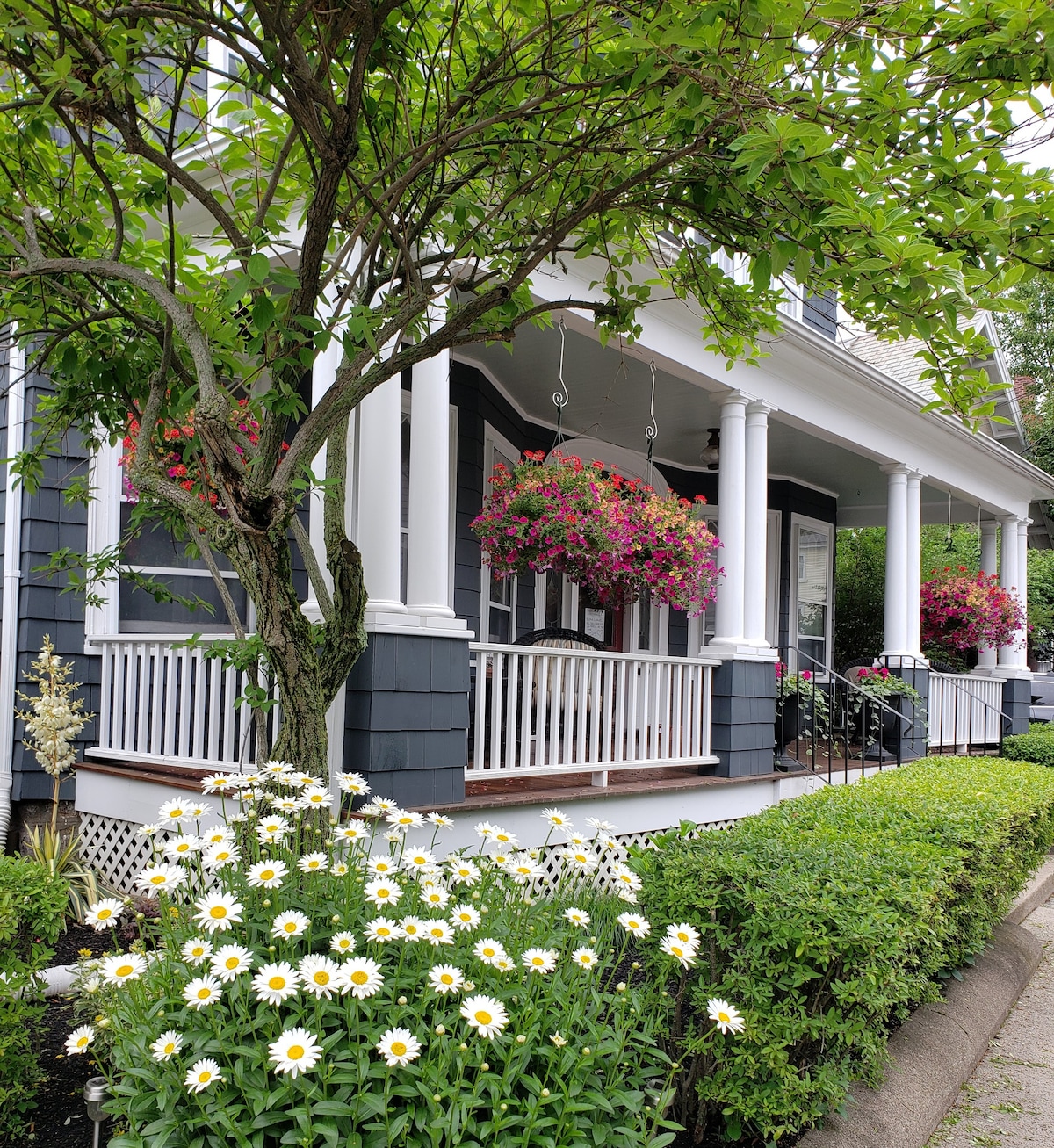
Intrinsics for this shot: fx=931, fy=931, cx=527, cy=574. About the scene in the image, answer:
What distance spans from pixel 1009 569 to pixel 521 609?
7837 millimetres

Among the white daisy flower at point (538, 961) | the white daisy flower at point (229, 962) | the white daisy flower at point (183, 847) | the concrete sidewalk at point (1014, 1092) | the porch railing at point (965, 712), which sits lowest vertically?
the concrete sidewalk at point (1014, 1092)

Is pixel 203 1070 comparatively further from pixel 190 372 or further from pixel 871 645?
pixel 871 645

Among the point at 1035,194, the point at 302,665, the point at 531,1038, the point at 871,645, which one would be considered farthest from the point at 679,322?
the point at 871,645

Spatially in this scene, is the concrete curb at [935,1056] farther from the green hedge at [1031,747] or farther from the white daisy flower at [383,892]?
the green hedge at [1031,747]

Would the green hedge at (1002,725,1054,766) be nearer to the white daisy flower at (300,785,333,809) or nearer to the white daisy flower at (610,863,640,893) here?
the white daisy flower at (610,863,640,893)

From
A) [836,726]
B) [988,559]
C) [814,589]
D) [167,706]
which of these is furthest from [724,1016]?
[988,559]

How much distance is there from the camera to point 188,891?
111 inches

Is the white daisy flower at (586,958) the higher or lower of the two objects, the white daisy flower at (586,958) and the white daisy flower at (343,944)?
the lower

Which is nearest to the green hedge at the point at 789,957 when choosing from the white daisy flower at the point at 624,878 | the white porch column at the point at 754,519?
the white daisy flower at the point at 624,878

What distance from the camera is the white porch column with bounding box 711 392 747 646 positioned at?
289 inches

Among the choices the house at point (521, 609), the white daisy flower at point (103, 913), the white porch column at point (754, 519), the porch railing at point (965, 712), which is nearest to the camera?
the white daisy flower at point (103, 913)

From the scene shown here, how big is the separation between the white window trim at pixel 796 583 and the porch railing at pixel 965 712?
173cm

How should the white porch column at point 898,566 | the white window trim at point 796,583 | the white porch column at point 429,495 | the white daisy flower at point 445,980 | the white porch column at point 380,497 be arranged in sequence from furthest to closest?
the white window trim at point 796,583, the white porch column at point 898,566, the white porch column at point 429,495, the white porch column at point 380,497, the white daisy flower at point 445,980

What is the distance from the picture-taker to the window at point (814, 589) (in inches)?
507
